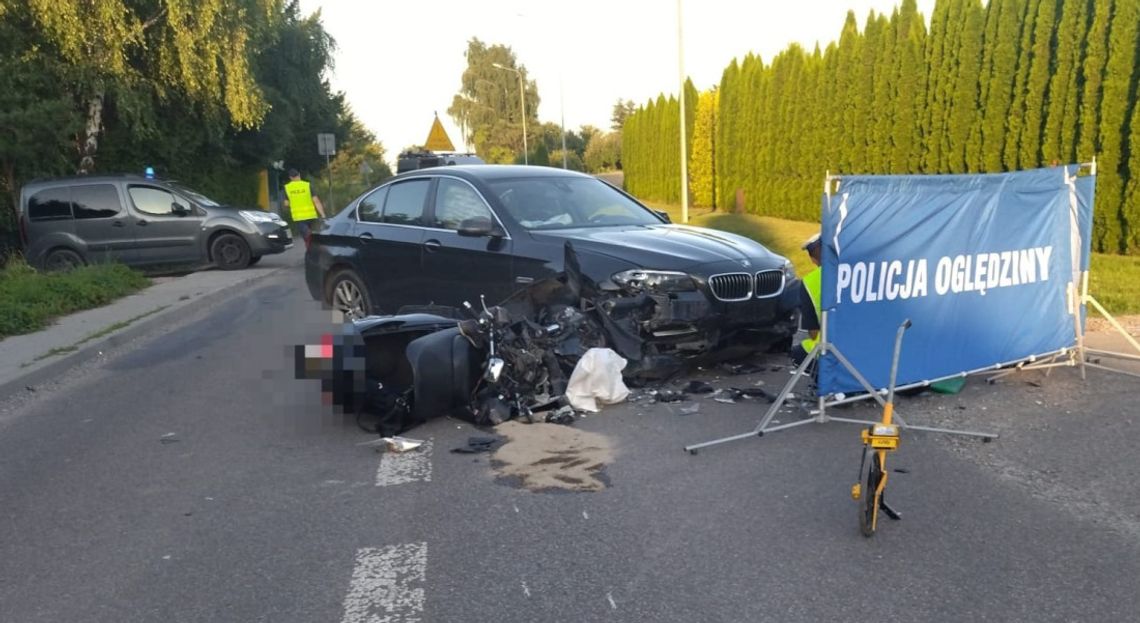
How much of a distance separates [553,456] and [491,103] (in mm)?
88039

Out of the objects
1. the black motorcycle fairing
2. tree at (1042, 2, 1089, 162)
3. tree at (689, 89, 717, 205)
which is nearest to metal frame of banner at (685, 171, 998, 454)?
the black motorcycle fairing

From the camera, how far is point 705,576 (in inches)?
163

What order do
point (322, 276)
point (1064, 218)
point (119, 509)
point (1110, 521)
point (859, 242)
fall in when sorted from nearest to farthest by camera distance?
1. point (1110, 521)
2. point (119, 509)
3. point (859, 242)
4. point (1064, 218)
5. point (322, 276)

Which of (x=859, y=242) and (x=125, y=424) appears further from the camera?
(x=125, y=424)

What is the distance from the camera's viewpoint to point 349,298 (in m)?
10.2

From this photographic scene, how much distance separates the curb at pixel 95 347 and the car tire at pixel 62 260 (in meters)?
4.35

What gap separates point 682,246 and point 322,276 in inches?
173

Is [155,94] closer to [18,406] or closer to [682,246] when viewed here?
[18,406]

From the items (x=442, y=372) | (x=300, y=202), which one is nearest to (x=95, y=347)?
(x=442, y=372)

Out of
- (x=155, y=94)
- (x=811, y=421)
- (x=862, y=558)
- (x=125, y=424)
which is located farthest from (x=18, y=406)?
(x=155, y=94)

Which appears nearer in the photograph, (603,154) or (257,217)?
(257,217)

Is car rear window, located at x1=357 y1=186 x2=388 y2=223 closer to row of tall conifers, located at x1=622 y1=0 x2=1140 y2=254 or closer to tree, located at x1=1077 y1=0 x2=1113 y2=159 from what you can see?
row of tall conifers, located at x1=622 y1=0 x2=1140 y2=254

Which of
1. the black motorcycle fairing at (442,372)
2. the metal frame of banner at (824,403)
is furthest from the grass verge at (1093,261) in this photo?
the black motorcycle fairing at (442,372)

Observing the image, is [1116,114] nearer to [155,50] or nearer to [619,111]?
[155,50]
